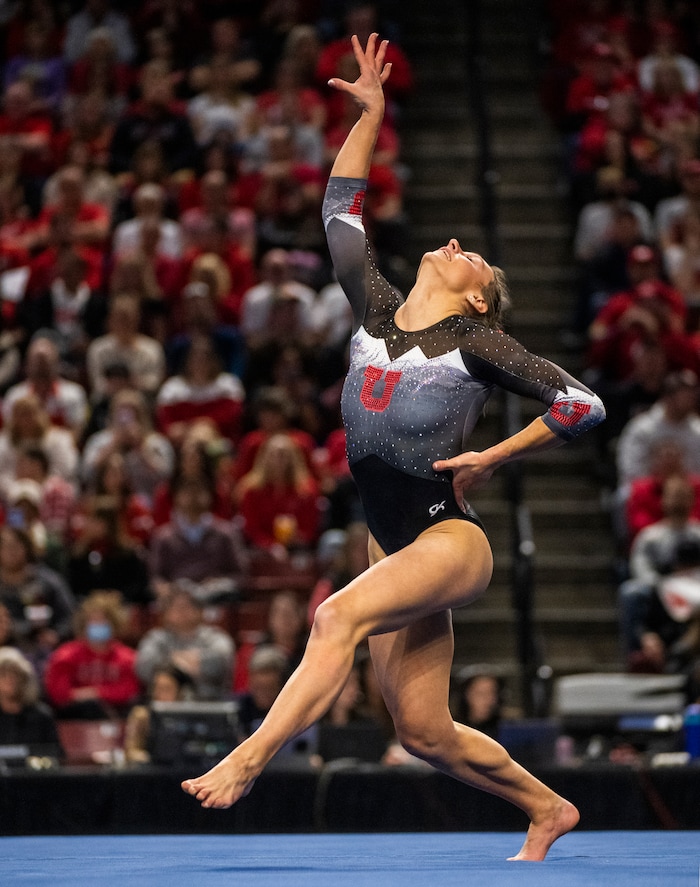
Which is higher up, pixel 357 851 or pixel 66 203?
pixel 357 851

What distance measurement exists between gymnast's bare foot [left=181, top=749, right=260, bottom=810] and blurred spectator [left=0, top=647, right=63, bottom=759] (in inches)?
129

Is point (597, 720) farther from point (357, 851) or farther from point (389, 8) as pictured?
point (389, 8)

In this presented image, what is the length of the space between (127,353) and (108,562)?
180 centimetres

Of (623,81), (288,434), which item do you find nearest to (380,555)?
(288,434)

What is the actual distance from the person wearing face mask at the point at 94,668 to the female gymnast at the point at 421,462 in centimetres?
386

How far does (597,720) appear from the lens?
300 inches

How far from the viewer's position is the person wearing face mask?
829cm

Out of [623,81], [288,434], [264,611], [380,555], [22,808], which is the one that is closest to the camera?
[380,555]

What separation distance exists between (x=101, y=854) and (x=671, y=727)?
3.41m

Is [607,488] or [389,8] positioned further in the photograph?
[389,8]

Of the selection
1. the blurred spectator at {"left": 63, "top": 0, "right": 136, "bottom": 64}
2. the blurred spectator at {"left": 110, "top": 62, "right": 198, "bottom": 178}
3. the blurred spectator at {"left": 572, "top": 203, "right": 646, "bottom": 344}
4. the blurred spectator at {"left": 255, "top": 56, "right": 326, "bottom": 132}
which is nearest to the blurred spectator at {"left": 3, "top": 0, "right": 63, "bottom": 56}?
the blurred spectator at {"left": 63, "top": 0, "right": 136, "bottom": 64}

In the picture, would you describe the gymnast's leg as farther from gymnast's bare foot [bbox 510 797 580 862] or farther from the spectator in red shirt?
the spectator in red shirt

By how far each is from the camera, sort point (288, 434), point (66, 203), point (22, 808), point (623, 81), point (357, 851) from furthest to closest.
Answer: point (623, 81), point (66, 203), point (288, 434), point (22, 808), point (357, 851)

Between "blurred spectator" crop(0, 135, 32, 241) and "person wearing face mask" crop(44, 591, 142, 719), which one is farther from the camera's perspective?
"blurred spectator" crop(0, 135, 32, 241)
